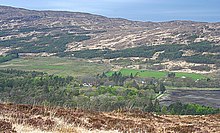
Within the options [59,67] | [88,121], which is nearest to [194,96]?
[59,67]

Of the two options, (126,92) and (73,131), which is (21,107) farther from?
(126,92)

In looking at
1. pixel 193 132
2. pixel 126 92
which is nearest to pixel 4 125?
pixel 193 132

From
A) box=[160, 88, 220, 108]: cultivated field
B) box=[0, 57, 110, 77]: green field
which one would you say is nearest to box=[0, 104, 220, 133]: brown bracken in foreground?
box=[160, 88, 220, 108]: cultivated field

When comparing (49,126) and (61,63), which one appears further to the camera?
(61,63)

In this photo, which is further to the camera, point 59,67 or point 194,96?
point 59,67

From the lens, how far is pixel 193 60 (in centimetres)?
19700

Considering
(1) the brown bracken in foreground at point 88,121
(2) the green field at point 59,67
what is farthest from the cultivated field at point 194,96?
(1) the brown bracken in foreground at point 88,121

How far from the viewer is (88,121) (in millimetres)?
18344

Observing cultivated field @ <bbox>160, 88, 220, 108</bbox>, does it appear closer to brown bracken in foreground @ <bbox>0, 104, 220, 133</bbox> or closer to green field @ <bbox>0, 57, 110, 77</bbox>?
green field @ <bbox>0, 57, 110, 77</bbox>

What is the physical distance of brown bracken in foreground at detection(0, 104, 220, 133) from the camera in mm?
15617

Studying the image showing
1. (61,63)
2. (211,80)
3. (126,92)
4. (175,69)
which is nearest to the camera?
(126,92)

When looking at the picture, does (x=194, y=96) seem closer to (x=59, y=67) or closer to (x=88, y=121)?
(x=59, y=67)

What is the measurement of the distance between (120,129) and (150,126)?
2596 mm

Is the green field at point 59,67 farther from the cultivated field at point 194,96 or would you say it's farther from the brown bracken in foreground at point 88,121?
the brown bracken in foreground at point 88,121
